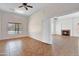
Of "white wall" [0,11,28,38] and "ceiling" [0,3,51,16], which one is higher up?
"ceiling" [0,3,51,16]

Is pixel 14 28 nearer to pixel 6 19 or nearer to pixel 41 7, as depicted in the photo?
pixel 6 19

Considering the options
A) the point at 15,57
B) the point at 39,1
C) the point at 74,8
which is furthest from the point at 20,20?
the point at 74,8

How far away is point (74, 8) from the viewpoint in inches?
59.1

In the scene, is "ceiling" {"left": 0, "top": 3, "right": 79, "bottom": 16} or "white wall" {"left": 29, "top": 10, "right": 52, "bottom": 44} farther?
"white wall" {"left": 29, "top": 10, "right": 52, "bottom": 44}

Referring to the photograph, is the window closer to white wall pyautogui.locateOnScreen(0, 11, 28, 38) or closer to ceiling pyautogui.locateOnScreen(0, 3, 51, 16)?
white wall pyautogui.locateOnScreen(0, 11, 28, 38)

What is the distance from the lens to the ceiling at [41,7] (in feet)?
4.92

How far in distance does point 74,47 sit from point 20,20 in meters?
0.99

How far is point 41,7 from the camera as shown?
1565 millimetres

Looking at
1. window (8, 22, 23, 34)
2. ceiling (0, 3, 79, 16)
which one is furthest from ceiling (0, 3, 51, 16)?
window (8, 22, 23, 34)

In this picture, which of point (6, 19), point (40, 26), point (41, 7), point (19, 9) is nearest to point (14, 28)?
point (6, 19)

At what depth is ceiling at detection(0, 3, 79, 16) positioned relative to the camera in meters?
1.50

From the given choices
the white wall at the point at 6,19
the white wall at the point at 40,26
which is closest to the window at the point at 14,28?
the white wall at the point at 6,19

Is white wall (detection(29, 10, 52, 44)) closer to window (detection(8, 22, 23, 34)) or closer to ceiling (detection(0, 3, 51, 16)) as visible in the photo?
ceiling (detection(0, 3, 51, 16))

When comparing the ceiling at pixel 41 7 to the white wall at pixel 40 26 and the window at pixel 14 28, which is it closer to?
the white wall at pixel 40 26
